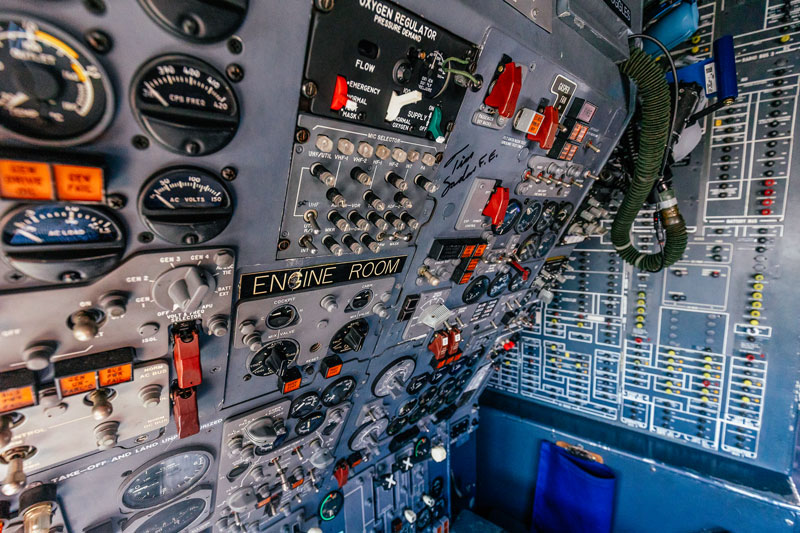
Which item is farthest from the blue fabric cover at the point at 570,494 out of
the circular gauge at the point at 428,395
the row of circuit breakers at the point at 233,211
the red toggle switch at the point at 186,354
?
the red toggle switch at the point at 186,354

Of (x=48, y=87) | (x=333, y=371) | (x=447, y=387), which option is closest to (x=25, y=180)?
(x=48, y=87)

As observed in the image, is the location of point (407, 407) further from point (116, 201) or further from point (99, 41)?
point (99, 41)

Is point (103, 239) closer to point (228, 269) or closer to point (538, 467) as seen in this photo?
point (228, 269)

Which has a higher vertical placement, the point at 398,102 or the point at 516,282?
the point at 398,102

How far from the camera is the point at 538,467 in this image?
3.39 metres

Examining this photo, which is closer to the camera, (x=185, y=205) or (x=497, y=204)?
(x=185, y=205)

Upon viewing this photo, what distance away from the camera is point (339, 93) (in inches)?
36.0

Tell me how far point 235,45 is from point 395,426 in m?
2.66

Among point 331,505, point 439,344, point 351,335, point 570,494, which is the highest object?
point 351,335

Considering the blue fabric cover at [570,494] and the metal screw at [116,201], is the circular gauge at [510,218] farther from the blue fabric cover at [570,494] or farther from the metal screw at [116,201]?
the blue fabric cover at [570,494]

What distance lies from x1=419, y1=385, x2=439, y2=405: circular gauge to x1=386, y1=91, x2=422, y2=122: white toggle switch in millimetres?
2208

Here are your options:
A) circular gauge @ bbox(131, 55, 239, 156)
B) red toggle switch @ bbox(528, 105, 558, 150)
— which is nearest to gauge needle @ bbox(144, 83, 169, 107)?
circular gauge @ bbox(131, 55, 239, 156)

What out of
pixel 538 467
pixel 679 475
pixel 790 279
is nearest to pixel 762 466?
pixel 679 475

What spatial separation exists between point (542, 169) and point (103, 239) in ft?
6.03
